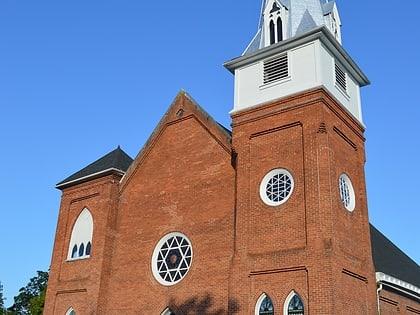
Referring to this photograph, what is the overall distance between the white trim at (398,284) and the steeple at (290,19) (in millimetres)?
8973

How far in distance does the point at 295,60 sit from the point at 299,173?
14.0ft

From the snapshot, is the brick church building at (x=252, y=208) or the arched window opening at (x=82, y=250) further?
the arched window opening at (x=82, y=250)

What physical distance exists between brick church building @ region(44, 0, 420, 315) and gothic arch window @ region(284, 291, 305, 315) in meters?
0.03

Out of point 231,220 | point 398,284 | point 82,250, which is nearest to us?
point 231,220

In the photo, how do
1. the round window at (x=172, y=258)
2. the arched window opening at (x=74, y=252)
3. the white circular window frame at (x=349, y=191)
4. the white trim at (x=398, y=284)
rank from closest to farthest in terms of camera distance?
the white circular window frame at (x=349, y=191), the white trim at (x=398, y=284), the round window at (x=172, y=258), the arched window opening at (x=74, y=252)

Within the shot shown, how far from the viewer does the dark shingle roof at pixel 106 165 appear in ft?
75.7

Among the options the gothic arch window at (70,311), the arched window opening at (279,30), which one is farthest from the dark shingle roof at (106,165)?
the arched window opening at (279,30)

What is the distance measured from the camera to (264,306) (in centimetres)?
1590

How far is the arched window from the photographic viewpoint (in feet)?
51.6

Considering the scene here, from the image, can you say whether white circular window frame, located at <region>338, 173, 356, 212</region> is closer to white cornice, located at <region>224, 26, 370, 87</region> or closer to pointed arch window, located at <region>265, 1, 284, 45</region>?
white cornice, located at <region>224, 26, 370, 87</region>

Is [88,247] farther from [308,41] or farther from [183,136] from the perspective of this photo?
[308,41]

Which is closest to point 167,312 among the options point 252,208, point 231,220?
point 231,220

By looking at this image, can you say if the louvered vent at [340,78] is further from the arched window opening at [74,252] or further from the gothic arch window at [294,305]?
the arched window opening at [74,252]

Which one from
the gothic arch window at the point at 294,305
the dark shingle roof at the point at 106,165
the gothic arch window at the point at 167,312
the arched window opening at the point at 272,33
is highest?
the arched window opening at the point at 272,33
